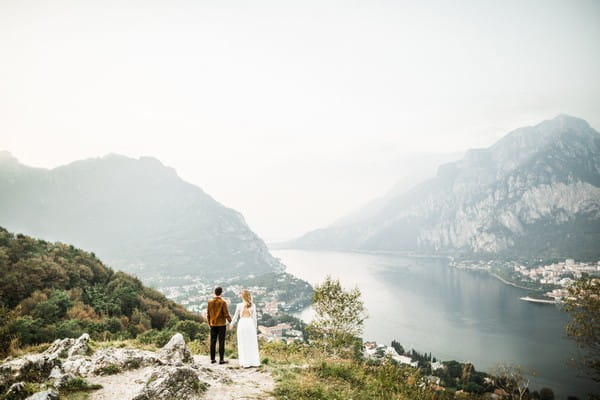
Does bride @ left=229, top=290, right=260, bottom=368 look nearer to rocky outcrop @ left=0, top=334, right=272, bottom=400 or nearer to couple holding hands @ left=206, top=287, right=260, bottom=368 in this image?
couple holding hands @ left=206, top=287, right=260, bottom=368

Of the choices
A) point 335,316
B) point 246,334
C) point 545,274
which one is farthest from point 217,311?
point 545,274

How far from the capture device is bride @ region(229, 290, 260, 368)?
8.47 meters

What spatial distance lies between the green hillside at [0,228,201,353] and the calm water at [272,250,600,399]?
129ft

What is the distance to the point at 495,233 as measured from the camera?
19000 centimetres

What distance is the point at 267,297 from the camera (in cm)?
9219

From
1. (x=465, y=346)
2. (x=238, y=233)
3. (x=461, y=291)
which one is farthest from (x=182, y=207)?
(x=465, y=346)

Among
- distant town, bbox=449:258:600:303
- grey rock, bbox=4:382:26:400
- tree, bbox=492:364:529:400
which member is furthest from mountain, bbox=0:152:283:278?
grey rock, bbox=4:382:26:400

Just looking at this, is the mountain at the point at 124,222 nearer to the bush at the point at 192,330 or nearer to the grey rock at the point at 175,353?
the bush at the point at 192,330

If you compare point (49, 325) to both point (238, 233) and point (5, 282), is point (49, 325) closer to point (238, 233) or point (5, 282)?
point (5, 282)

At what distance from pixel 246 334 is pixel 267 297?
88.1m

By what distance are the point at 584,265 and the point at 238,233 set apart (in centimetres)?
16580

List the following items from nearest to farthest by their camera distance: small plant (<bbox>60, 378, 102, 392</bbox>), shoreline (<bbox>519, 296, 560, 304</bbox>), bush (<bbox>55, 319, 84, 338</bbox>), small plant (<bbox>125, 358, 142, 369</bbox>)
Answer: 1. small plant (<bbox>60, 378, 102, 392</bbox>)
2. small plant (<bbox>125, 358, 142, 369</bbox>)
3. bush (<bbox>55, 319, 84, 338</bbox>)
4. shoreline (<bbox>519, 296, 560, 304</bbox>)

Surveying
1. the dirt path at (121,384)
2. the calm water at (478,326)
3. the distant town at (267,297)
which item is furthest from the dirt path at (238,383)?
the distant town at (267,297)

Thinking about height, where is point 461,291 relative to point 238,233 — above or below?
below
